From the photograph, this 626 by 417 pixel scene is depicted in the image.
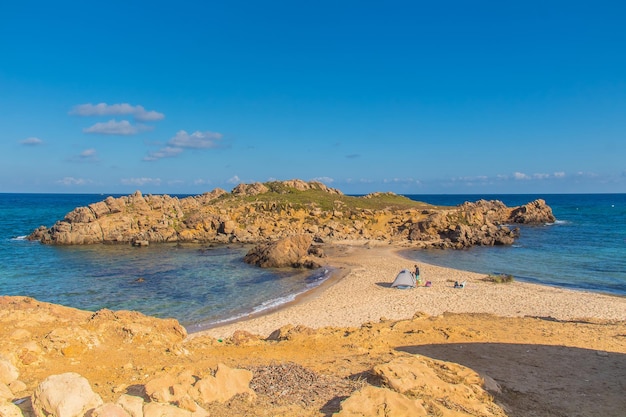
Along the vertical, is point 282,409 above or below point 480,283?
above

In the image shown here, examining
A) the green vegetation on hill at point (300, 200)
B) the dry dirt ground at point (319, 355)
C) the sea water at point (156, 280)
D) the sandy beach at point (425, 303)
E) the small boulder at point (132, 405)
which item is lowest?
the sea water at point (156, 280)

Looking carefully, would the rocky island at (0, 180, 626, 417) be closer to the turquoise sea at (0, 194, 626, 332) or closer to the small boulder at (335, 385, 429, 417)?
the small boulder at (335, 385, 429, 417)

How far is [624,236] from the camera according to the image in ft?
189

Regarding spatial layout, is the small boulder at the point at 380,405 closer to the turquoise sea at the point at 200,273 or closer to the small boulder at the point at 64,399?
the small boulder at the point at 64,399

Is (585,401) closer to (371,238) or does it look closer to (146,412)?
(146,412)

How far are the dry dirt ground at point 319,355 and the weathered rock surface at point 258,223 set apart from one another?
37.9 metres

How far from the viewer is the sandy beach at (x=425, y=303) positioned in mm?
21109

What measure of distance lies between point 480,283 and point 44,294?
30.1 meters

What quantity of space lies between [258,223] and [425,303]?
1523 inches

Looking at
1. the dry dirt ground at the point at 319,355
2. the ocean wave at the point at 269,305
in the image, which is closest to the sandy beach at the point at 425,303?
the ocean wave at the point at 269,305

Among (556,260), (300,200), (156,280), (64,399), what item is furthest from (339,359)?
(300,200)

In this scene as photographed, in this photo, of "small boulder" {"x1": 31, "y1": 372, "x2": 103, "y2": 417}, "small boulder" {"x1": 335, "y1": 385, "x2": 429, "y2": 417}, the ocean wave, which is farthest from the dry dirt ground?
the ocean wave

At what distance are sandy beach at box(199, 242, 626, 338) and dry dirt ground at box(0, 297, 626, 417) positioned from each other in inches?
209

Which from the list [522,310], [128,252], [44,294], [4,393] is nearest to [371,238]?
[128,252]
